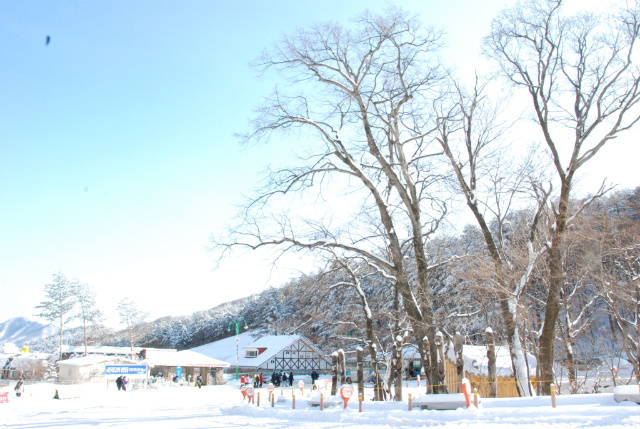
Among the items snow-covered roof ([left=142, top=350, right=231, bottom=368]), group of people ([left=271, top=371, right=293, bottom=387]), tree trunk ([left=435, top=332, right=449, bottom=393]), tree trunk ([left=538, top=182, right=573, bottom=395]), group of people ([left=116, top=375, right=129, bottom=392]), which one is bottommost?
group of people ([left=271, top=371, right=293, bottom=387])

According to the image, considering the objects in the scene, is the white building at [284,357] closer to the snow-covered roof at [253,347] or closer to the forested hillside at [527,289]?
the snow-covered roof at [253,347]

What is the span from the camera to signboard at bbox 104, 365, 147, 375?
39.7m

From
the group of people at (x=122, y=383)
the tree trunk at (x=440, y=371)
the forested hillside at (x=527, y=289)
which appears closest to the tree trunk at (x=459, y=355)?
the tree trunk at (x=440, y=371)

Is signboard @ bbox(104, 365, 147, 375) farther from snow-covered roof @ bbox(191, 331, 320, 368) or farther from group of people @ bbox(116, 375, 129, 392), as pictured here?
snow-covered roof @ bbox(191, 331, 320, 368)

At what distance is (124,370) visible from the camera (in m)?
40.8

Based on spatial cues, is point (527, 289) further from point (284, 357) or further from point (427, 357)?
point (284, 357)

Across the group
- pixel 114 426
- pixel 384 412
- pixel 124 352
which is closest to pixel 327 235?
pixel 384 412

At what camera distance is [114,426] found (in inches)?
557

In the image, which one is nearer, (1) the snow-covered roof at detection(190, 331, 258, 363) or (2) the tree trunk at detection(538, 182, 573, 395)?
(2) the tree trunk at detection(538, 182, 573, 395)

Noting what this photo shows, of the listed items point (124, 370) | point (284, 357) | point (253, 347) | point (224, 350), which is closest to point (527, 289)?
point (124, 370)

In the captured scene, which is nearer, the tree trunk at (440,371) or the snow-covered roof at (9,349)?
the tree trunk at (440,371)

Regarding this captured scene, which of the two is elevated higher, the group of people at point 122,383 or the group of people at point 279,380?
the group of people at point 122,383

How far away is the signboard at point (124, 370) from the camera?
130 feet

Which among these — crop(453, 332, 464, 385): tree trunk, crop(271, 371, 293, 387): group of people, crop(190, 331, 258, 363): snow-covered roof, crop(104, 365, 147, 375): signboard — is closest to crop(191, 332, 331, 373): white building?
crop(190, 331, 258, 363): snow-covered roof
